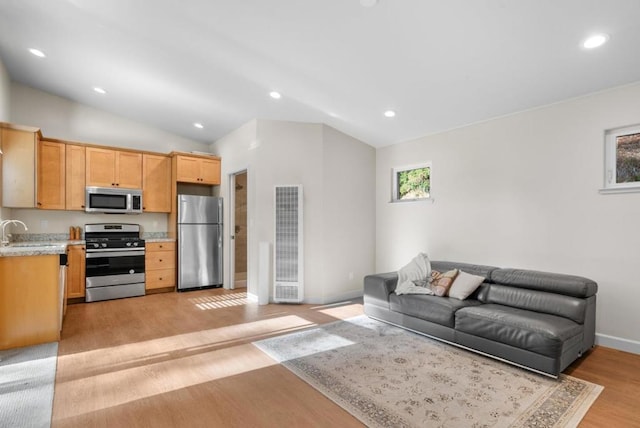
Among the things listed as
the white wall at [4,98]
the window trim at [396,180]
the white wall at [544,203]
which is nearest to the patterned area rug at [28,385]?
the white wall at [4,98]

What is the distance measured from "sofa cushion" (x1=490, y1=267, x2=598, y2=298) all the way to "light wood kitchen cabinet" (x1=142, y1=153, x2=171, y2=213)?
5.39 meters

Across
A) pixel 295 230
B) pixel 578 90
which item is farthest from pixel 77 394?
pixel 578 90

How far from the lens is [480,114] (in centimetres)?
389

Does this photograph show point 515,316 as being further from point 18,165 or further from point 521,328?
point 18,165

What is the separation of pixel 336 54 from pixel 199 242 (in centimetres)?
412

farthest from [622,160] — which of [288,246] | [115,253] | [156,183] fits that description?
[115,253]

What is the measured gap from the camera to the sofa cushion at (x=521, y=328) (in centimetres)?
250

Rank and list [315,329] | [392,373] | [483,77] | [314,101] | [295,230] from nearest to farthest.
Result: [392,373], [483,77], [315,329], [314,101], [295,230]

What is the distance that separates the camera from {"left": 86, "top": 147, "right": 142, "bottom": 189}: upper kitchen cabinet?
520 centimetres

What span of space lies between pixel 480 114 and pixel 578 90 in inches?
37.1

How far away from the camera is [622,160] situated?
3.12m

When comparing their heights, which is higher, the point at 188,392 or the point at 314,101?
the point at 314,101

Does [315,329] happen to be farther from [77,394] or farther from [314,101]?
[314,101]

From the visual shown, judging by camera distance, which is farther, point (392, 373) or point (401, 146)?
point (401, 146)
